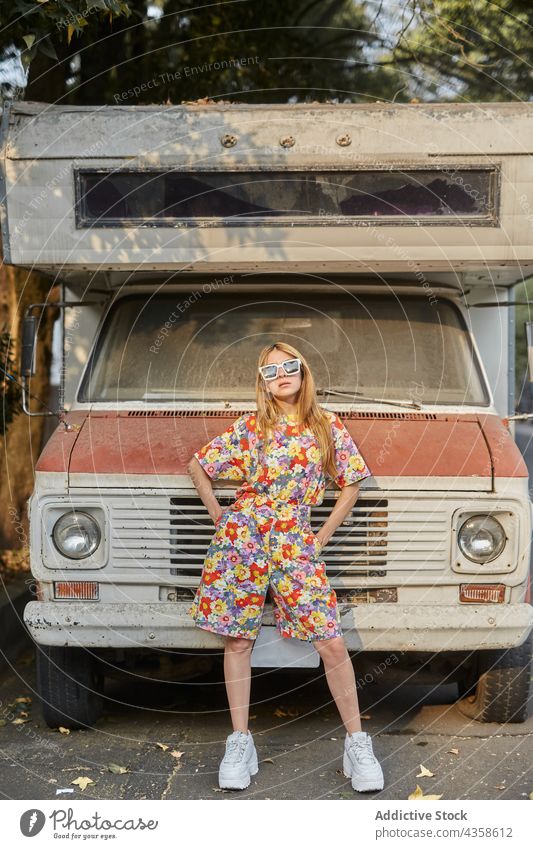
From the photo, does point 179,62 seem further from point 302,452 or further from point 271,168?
point 302,452

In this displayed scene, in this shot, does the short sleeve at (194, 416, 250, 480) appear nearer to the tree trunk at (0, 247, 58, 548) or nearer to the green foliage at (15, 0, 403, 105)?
the tree trunk at (0, 247, 58, 548)

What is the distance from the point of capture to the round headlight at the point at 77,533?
5.33 m

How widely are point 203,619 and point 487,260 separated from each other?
223 centimetres

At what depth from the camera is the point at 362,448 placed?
17.5 ft

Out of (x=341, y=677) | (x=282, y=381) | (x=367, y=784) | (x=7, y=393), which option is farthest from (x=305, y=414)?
(x=7, y=393)

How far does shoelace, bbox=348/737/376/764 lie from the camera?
4773 mm

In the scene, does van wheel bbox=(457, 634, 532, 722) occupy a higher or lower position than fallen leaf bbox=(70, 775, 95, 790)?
higher

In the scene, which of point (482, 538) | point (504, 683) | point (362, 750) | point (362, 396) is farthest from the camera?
point (362, 396)

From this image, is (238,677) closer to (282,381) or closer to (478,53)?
(282,381)

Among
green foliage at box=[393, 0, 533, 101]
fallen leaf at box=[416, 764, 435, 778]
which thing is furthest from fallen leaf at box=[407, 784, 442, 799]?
green foliage at box=[393, 0, 533, 101]

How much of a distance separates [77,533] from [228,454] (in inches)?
34.4

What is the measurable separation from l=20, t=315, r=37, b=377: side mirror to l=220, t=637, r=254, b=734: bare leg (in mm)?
1940

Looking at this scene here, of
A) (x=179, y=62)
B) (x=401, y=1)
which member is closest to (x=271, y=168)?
(x=401, y=1)

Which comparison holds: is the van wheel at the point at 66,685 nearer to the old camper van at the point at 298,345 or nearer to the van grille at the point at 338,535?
the old camper van at the point at 298,345
